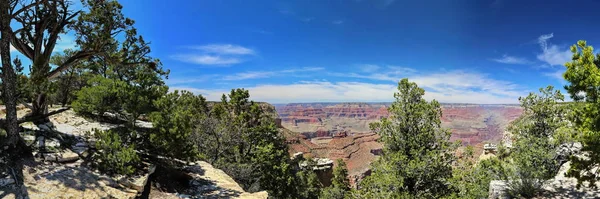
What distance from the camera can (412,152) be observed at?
472 inches

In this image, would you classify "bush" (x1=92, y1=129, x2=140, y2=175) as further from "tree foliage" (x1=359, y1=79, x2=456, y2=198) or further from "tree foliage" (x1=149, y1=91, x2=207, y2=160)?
"tree foliage" (x1=359, y1=79, x2=456, y2=198)

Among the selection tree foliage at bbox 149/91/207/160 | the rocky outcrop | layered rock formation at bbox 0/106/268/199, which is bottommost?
the rocky outcrop

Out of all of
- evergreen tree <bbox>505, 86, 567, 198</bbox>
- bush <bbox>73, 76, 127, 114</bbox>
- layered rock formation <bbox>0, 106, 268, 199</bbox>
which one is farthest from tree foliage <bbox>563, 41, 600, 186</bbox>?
bush <bbox>73, 76, 127, 114</bbox>

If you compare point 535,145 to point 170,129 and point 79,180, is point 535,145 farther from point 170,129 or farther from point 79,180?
point 79,180

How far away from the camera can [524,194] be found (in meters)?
11.9

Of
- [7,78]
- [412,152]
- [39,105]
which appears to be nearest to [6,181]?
[7,78]

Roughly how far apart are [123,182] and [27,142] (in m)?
3.40

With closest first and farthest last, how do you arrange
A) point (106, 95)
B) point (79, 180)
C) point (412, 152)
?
point (79, 180) < point (106, 95) < point (412, 152)

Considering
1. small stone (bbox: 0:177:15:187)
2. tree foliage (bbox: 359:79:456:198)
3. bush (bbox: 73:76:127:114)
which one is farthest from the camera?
Answer: tree foliage (bbox: 359:79:456:198)

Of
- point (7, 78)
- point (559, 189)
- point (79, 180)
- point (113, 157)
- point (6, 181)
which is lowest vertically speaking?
point (559, 189)

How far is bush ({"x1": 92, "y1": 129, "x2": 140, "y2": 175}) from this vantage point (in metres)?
9.14

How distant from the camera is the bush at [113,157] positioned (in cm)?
914

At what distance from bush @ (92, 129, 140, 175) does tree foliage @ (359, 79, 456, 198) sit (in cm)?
882

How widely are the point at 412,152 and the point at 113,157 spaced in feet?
34.3
